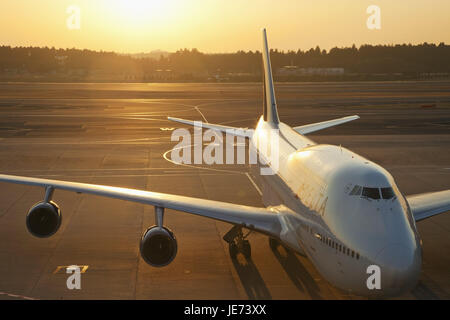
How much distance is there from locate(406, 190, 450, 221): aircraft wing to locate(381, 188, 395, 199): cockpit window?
479cm

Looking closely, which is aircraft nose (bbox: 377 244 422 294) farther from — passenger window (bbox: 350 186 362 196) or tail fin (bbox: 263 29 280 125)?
tail fin (bbox: 263 29 280 125)

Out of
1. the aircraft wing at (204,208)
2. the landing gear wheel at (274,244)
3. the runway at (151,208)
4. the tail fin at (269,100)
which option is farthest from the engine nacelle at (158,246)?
the tail fin at (269,100)

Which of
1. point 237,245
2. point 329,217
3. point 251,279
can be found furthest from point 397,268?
point 237,245

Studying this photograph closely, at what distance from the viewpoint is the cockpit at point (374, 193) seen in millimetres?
15758

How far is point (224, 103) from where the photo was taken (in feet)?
316

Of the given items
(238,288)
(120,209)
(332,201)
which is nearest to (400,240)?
(332,201)

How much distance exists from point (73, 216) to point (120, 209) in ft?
Result: 7.67

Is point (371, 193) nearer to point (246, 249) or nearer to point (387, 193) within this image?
point (387, 193)

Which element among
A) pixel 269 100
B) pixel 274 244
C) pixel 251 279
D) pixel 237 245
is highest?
pixel 269 100

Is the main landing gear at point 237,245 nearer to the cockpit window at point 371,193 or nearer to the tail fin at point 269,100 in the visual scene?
the cockpit window at point 371,193

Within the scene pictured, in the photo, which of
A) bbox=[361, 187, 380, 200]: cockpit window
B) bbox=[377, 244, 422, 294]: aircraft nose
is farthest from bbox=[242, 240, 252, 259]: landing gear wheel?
bbox=[377, 244, 422, 294]: aircraft nose

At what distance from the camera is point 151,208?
29406 millimetres

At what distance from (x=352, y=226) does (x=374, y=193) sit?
1118 millimetres

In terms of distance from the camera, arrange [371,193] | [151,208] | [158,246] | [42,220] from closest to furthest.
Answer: [371,193] → [158,246] → [42,220] → [151,208]
